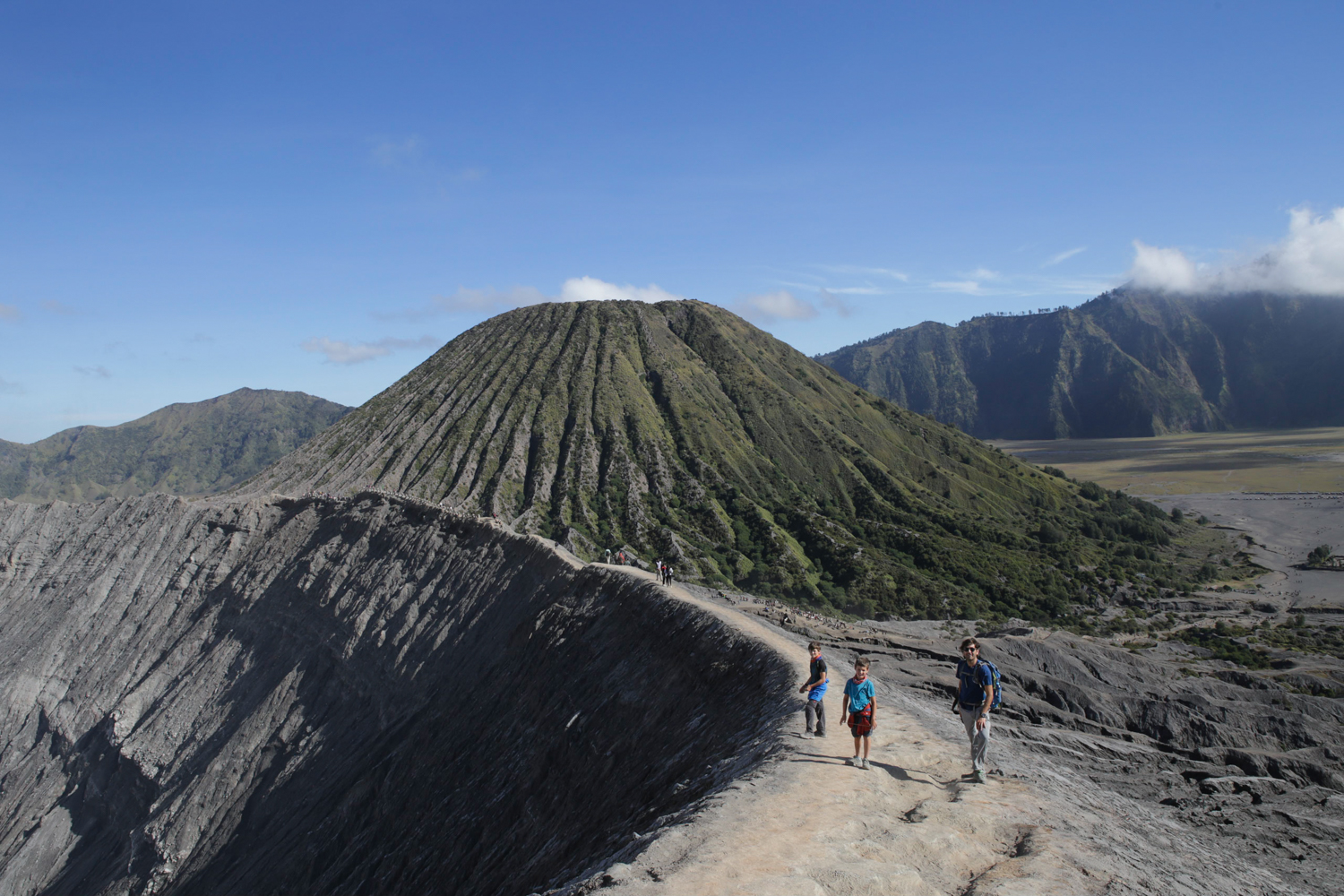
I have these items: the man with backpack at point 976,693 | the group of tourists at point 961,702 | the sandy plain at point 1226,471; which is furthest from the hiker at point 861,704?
the sandy plain at point 1226,471

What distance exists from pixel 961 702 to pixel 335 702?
117 feet

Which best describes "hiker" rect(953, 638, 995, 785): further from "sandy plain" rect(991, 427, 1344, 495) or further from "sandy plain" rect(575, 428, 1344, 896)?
"sandy plain" rect(991, 427, 1344, 495)

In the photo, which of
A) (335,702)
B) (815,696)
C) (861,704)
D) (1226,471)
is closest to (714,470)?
(335,702)

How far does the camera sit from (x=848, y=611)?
67188 mm

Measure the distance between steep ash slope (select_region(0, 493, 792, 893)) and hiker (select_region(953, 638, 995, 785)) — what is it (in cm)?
380

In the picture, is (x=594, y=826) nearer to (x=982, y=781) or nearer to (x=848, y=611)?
(x=982, y=781)

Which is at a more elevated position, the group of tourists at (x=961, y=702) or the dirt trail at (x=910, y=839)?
the group of tourists at (x=961, y=702)

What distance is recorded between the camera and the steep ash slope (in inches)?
798

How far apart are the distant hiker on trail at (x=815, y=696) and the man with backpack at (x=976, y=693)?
2.49 metres

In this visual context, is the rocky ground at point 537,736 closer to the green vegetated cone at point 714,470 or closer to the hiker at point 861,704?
the hiker at point 861,704

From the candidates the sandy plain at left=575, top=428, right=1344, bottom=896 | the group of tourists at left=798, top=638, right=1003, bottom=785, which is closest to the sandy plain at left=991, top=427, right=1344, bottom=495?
the sandy plain at left=575, top=428, right=1344, bottom=896

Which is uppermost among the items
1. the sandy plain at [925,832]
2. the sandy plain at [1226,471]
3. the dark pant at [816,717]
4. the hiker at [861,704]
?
the hiker at [861,704]

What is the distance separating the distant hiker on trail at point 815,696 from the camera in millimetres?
13922

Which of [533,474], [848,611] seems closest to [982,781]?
[848,611]
